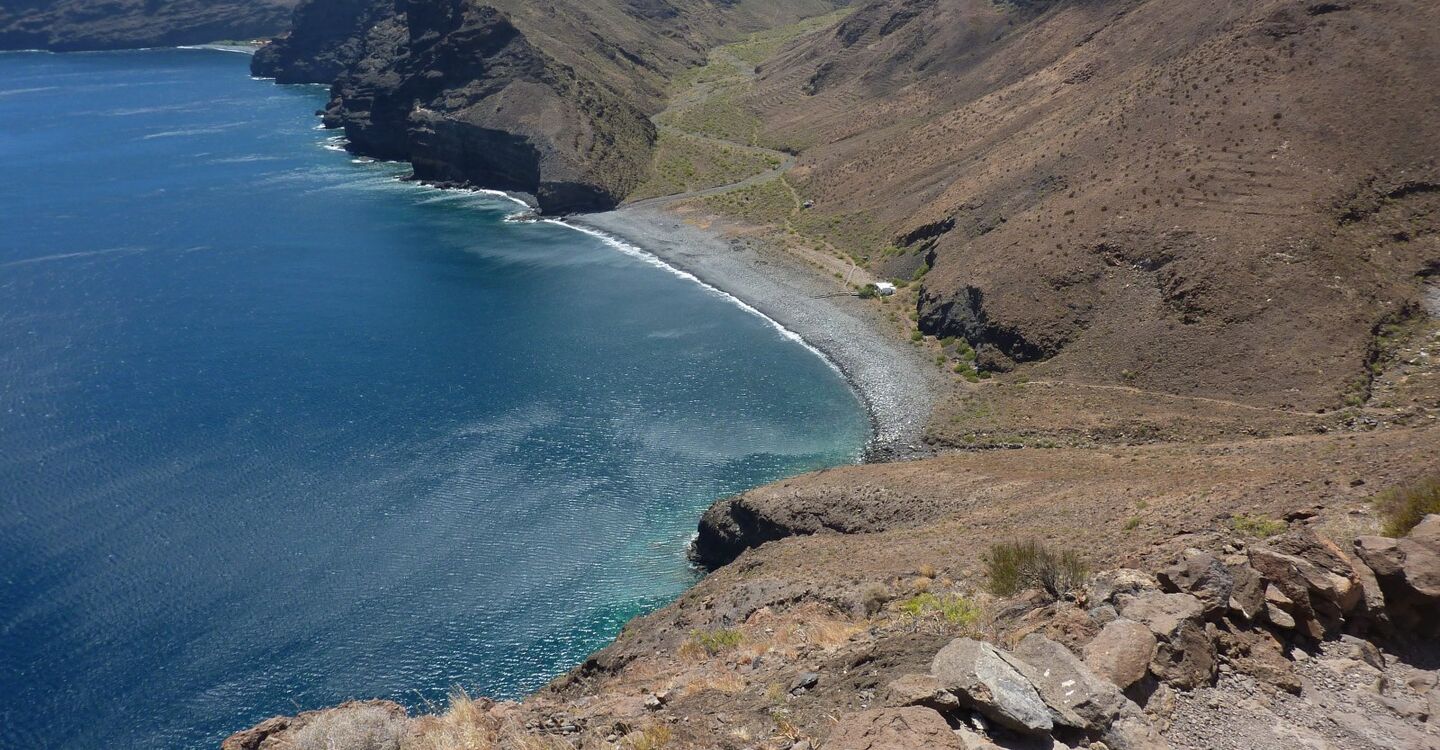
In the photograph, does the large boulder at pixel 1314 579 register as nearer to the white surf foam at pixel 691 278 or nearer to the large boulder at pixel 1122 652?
the large boulder at pixel 1122 652

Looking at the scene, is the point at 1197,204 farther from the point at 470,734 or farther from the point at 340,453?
the point at 470,734

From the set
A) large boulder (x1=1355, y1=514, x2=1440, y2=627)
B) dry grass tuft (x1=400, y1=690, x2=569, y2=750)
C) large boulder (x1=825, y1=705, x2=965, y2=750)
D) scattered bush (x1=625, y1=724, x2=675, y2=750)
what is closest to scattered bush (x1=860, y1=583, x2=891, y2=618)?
scattered bush (x1=625, y1=724, x2=675, y2=750)

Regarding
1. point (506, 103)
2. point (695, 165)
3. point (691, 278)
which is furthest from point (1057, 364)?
point (506, 103)

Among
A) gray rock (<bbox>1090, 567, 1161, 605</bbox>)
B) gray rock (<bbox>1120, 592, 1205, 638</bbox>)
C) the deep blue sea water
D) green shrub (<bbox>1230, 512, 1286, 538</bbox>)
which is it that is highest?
gray rock (<bbox>1120, 592, 1205, 638</bbox>)

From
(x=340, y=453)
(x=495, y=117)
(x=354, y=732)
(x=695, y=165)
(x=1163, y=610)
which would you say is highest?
(x=495, y=117)

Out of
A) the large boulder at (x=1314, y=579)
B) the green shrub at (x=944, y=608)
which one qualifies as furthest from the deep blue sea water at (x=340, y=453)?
the large boulder at (x=1314, y=579)

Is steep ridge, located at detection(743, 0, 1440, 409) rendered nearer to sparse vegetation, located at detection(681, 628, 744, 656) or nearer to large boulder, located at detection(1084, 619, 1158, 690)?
sparse vegetation, located at detection(681, 628, 744, 656)
